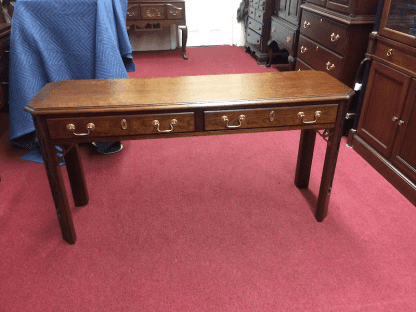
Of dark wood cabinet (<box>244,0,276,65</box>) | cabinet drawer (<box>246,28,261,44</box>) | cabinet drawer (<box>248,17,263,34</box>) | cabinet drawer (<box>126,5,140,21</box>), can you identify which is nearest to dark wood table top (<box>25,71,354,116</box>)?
dark wood cabinet (<box>244,0,276,65</box>)

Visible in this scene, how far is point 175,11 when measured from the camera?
4.62 metres

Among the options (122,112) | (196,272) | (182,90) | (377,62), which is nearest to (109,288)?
(196,272)

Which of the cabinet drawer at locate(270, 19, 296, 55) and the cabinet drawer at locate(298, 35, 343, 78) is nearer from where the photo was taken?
the cabinet drawer at locate(298, 35, 343, 78)

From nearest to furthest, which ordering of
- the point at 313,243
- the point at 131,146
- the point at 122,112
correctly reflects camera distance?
the point at 122,112, the point at 313,243, the point at 131,146

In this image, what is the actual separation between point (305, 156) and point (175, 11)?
3471 millimetres

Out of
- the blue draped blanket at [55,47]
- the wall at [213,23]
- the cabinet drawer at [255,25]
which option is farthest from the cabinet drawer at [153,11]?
the blue draped blanket at [55,47]

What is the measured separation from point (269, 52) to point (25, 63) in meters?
3.05

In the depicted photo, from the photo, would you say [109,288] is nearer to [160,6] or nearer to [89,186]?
[89,186]

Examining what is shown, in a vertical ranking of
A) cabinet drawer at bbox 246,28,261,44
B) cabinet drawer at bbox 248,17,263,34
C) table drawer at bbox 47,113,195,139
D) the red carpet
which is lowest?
the red carpet

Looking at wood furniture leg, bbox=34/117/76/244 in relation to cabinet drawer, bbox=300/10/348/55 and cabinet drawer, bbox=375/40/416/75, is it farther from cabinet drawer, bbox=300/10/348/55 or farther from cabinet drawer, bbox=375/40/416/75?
cabinet drawer, bbox=300/10/348/55

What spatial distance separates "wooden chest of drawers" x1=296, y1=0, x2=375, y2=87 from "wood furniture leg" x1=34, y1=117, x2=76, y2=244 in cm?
205

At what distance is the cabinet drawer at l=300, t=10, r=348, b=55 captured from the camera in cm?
244

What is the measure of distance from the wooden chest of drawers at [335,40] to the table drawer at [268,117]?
1.18 m

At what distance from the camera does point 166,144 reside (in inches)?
106
